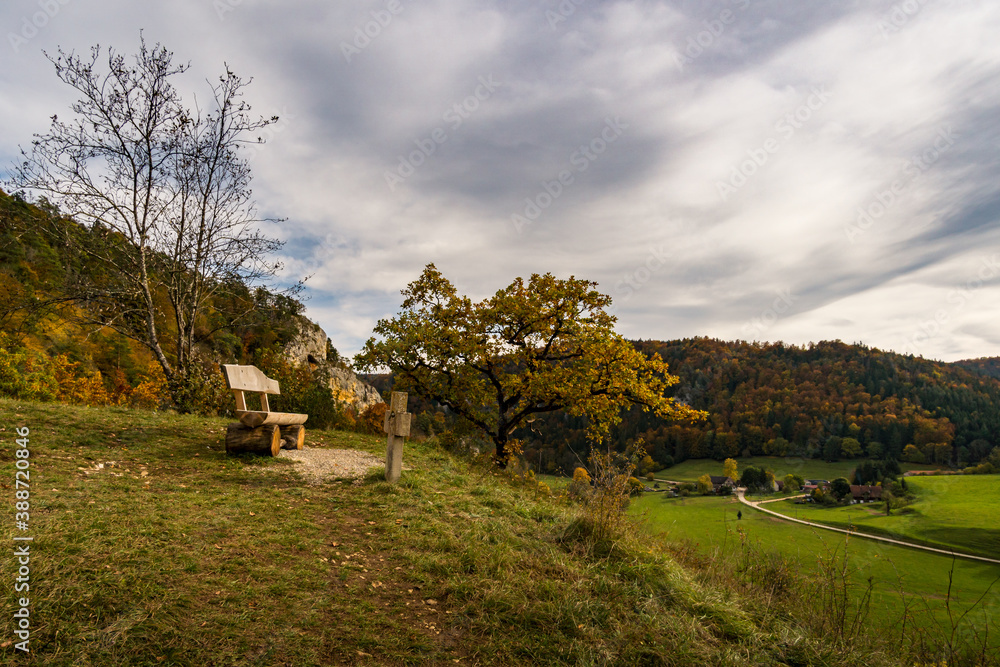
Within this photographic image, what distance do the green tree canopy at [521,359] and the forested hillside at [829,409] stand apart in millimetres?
51936

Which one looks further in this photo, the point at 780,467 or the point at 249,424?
the point at 780,467

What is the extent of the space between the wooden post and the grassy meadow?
1.02 metres

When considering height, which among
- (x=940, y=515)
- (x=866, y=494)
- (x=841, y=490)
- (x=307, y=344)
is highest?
(x=307, y=344)

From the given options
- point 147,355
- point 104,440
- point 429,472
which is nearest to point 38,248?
point 147,355

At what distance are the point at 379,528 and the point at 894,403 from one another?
293 ft

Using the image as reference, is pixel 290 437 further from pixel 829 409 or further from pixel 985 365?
pixel 985 365

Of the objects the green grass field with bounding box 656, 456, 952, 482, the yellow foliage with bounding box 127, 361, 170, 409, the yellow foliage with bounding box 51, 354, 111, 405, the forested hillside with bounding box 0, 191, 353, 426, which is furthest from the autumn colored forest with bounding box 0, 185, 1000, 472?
the yellow foliage with bounding box 51, 354, 111, 405

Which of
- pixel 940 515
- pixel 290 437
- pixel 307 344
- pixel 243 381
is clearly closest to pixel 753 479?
pixel 940 515

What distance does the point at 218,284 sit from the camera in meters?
13.1

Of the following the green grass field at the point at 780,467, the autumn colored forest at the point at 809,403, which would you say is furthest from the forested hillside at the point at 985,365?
the green grass field at the point at 780,467

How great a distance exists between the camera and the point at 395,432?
751cm

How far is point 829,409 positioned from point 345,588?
8729cm

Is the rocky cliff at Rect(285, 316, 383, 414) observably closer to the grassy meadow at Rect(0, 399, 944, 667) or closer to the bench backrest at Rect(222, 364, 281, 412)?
the bench backrest at Rect(222, 364, 281, 412)

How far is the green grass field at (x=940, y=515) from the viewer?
2831 cm
